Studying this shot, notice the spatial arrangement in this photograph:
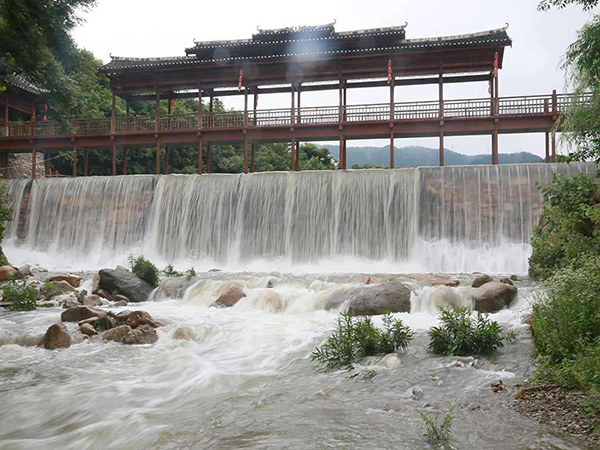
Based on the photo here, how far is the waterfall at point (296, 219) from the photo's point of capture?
1638 centimetres

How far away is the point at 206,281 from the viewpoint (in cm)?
1295

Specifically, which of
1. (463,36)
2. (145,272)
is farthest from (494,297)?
(463,36)

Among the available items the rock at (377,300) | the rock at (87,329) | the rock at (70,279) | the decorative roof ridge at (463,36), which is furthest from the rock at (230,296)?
the decorative roof ridge at (463,36)

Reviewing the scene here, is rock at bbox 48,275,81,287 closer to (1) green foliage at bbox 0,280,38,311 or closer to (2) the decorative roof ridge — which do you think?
(1) green foliage at bbox 0,280,38,311

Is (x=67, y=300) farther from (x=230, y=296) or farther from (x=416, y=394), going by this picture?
(x=416, y=394)

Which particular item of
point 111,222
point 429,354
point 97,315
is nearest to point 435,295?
point 429,354

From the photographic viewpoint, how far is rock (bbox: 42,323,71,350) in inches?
310

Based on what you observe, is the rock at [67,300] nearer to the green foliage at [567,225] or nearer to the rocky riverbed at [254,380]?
the rocky riverbed at [254,380]

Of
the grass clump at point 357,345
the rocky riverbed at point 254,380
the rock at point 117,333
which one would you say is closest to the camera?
the rocky riverbed at point 254,380

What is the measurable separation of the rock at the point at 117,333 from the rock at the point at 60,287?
527 centimetres

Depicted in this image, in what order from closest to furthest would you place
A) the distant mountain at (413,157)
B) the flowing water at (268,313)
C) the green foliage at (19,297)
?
the flowing water at (268,313) → the green foliage at (19,297) → the distant mountain at (413,157)

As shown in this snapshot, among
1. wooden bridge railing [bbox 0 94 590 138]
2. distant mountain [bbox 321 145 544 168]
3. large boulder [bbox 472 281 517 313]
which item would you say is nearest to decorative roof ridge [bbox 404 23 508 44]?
wooden bridge railing [bbox 0 94 590 138]

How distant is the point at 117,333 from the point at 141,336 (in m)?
0.46

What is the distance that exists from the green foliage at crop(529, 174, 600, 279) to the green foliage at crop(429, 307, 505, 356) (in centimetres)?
314
